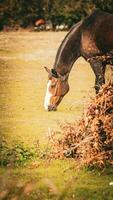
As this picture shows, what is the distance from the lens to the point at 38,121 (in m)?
13.0

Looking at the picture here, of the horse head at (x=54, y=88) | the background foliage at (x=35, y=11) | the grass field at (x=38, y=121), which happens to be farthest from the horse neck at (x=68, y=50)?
the background foliage at (x=35, y=11)

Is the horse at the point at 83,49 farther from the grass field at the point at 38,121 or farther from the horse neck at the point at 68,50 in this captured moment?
the grass field at the point at 38,121

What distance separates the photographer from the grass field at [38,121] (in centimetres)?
706

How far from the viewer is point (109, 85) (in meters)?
8.71

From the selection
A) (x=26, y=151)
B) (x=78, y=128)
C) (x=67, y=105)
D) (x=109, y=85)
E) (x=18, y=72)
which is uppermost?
(x=109, y=85)

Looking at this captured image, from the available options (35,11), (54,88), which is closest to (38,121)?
(54,88)

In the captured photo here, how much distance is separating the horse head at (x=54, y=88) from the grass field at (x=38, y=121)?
1.54ft

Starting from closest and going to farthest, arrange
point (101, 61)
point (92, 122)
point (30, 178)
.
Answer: point (30, 178) → point (92, 122) → point (101, 61)

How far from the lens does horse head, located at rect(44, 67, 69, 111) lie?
1206 cm

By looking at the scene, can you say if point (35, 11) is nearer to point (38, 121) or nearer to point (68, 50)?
point (38, 121)

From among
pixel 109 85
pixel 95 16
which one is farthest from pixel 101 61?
pixel 109 85

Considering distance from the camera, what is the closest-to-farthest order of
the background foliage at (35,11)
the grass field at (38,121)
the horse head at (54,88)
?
the grass field at (38,121)
the horse head at (54,88)
the background foliage at (35,11)

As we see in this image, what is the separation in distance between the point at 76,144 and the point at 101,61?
3869 millimetres

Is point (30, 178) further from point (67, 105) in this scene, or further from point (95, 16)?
point (67, 105)
